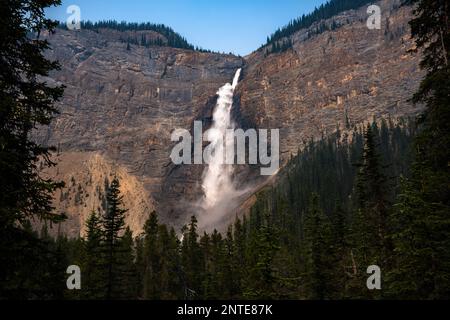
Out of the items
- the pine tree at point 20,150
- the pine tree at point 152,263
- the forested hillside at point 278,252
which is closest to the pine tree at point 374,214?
the forested hillside at point 278,252

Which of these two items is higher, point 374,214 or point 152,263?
point 374,214

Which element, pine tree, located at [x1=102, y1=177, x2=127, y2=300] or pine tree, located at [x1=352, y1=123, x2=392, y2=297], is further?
pine tree, located at [x1=102, y1=177, x2=127, y2=300]

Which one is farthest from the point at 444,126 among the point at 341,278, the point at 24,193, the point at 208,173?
the point at 208,173

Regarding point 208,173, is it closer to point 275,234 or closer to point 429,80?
point 275,234

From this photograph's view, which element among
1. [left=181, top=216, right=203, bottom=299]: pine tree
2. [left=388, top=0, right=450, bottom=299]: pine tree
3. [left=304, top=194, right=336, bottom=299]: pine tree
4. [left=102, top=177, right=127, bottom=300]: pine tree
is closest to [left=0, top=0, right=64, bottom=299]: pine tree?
[left=388, top=0, right=450, bottom=299]: pine tree

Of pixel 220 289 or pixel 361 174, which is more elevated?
pixel 361 174

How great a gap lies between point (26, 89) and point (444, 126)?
466 inches

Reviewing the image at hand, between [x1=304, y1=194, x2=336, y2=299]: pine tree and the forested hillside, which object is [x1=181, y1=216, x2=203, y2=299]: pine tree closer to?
the forested hillside

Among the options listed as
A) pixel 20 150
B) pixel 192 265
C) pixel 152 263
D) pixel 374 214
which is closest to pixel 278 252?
pixel 374 214

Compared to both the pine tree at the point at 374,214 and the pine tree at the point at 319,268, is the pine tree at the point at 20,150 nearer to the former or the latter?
the pine tree at the point at 374,214

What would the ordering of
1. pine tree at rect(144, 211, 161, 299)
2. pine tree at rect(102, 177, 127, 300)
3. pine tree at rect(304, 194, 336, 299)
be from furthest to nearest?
pine tree at rect(144, 211, 161, 299), pine tree at rect(304, 194, 336, 299), pine tree at rect(102, 177, 127, 300)

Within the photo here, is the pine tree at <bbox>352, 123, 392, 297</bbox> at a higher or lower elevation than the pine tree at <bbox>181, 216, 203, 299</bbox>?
higher

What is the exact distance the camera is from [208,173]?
194 metres

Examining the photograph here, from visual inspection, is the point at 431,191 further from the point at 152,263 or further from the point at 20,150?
the point at 152,263
